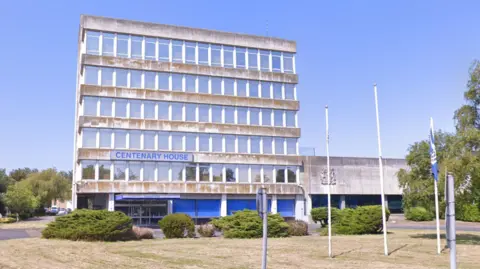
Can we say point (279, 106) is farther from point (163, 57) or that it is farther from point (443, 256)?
point (443, 256)

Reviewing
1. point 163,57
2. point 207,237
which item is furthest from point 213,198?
point 207,237

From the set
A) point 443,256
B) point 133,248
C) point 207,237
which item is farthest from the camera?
point 207,237

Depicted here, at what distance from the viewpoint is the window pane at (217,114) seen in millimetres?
56000

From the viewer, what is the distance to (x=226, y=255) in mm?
22219

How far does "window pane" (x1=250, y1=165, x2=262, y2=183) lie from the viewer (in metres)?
57.2

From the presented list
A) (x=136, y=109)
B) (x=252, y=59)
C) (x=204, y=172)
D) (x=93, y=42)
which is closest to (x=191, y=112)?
(x=136, y=109)

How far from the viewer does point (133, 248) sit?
25.7 metres

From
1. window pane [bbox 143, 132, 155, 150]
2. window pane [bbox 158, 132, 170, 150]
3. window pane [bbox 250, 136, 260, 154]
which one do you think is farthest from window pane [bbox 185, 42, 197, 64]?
window pane [bbox 250, 136, 260, 154]

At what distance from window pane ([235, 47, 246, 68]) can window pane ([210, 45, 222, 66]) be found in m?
2.13

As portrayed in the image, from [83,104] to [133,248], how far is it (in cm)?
2879

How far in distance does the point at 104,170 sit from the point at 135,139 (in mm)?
4330

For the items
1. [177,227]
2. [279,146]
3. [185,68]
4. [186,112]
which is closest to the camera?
[177,227]

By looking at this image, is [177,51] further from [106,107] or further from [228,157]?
[228,157]

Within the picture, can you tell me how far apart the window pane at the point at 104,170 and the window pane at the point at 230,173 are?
491 inches
